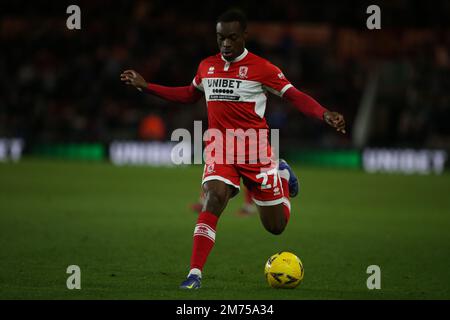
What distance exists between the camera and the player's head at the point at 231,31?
775cm

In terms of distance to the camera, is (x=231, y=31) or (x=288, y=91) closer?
(x=231, y=31)

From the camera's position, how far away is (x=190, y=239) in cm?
1115

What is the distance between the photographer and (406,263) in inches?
367

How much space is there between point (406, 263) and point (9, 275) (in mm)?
4067

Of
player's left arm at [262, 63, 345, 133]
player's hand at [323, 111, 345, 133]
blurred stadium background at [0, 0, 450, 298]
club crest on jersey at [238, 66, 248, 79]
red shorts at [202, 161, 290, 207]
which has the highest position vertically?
blurred stadium background at [0, 0, 450, 298]

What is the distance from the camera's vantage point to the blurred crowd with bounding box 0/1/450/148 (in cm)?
2505

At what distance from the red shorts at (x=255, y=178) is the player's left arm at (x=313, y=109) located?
2.24 ft

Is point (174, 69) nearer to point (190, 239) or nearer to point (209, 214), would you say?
point (190, 239)

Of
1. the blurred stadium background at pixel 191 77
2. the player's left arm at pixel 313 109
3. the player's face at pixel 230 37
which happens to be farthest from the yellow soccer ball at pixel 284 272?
the blurred stadium background at pixel 191 77

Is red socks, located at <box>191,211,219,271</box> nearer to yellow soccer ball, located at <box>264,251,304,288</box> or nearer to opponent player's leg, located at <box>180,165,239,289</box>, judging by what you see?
opponent player's leg, located at <box>180,165,239,289</box>

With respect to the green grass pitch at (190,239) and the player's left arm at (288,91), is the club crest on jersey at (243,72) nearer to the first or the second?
the player's left arm at (288,91)

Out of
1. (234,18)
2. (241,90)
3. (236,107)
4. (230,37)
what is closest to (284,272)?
(236,107)

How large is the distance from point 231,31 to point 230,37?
56 mm

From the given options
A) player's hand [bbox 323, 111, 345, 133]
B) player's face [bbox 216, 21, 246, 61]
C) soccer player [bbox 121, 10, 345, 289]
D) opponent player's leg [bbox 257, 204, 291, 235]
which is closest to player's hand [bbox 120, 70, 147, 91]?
soccer player [bbox 121, 10, 345, 289]
